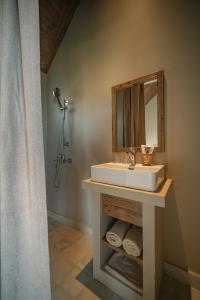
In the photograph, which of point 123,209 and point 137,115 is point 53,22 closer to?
point 137,115

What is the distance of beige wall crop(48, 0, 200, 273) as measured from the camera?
3.97 feet

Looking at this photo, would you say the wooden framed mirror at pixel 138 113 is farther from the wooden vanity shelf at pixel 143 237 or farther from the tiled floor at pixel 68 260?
the tiled floor at pixel 68 260

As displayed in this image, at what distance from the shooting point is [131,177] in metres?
1.04

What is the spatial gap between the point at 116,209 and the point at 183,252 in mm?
730

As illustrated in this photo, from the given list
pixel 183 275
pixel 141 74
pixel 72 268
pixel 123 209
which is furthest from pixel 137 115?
pixel 72 268

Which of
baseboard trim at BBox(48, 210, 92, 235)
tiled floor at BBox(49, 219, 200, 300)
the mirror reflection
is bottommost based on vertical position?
tiled floor at BBox(49, 219, 200, 300)

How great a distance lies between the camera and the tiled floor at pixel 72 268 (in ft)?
3.80

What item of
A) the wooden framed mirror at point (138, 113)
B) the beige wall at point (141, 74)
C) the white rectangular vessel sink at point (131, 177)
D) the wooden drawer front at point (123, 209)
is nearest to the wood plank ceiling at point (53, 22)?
the beige wall at point (141, 74)

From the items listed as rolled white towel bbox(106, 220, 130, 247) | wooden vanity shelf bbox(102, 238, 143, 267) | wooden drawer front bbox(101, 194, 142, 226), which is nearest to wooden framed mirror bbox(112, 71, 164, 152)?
wooden drawer front bbox(101, 194, 142, 226)

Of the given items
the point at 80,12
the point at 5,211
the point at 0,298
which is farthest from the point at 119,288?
the point at 80,12

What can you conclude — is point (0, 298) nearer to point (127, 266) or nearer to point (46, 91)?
point (127, 266)

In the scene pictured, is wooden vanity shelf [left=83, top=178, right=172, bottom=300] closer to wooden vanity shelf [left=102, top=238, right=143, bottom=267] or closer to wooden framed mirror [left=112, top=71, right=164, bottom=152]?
wooden vanity shelf [left=102, top=238, right=143, bottom=267]

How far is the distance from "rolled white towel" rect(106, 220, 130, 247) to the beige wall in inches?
16.8

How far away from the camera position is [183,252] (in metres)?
1.27
